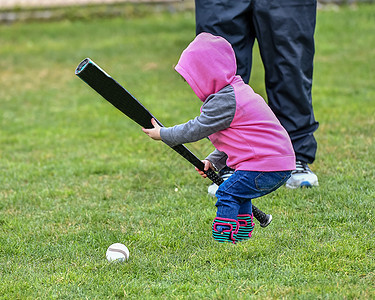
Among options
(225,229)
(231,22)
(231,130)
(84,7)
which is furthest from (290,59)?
(84,7)

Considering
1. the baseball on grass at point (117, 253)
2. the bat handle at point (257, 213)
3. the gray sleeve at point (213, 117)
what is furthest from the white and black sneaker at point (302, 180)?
the baseball on grass at point (117, 253)

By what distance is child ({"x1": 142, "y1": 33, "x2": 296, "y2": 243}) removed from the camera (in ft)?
9.78

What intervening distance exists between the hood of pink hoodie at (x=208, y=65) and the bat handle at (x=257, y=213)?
495 mm

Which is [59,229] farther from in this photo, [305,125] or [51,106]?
[51,106]

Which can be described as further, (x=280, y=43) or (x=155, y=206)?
(x=280, y=43)

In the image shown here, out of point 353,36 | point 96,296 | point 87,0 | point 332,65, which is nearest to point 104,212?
point 96,296

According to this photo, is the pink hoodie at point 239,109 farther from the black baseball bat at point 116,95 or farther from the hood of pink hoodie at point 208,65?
the black baseball bat at point 116,95

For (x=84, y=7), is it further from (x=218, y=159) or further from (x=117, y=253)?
(x=117, y=253)

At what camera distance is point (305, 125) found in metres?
4.13

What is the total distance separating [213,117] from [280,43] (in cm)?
125

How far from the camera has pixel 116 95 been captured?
3031 millimetres

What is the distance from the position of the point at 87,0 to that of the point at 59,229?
30.1 feet

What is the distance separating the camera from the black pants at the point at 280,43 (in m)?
3.90

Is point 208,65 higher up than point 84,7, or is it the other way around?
point 208,65
